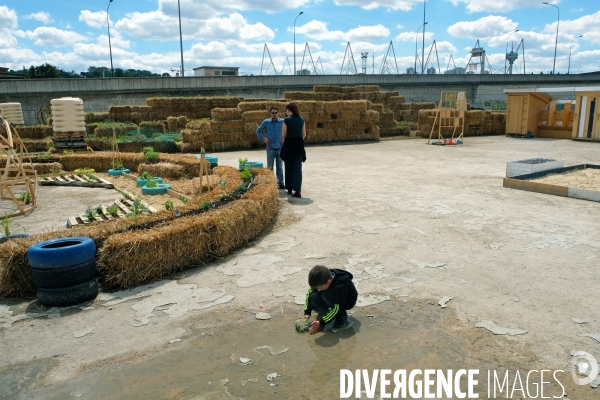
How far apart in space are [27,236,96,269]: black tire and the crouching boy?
2.47 metres

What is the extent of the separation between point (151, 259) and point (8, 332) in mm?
1557

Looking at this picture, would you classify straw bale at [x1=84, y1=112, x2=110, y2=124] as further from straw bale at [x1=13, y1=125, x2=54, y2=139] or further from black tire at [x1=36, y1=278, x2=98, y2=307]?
black tire at [x1=36, y1=278, x2=98, y2=307]

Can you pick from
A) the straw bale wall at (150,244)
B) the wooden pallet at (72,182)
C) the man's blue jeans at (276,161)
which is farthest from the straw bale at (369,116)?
the straw bale wall at (150,244)

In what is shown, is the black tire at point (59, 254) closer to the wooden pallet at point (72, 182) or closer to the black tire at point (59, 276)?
the black tire at point (59, 276)

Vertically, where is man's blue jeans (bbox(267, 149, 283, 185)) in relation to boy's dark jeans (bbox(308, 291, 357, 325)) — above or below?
above

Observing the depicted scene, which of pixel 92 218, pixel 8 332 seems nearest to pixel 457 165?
pixel 92 218

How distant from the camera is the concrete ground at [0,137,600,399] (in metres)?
3.58

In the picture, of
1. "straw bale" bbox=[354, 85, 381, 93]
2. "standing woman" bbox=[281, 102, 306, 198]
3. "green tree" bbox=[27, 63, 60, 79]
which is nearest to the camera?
"standing woman" bbox=[281, 102, 306, 198]

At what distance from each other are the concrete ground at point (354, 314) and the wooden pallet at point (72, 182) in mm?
3739

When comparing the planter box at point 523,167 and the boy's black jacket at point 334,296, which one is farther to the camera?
the planter box at point 523,167

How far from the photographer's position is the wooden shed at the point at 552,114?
22375mm

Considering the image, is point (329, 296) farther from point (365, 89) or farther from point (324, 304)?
point (365, 89)

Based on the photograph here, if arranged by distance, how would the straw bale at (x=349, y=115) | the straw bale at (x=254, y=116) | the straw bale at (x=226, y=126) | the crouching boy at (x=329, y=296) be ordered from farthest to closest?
the straw bale at (x=349, y=115) → the straw bale at (x=254, y=116) → the straw bale at (x=226, y=126) → the crouching boy at (x=329, y=296)
